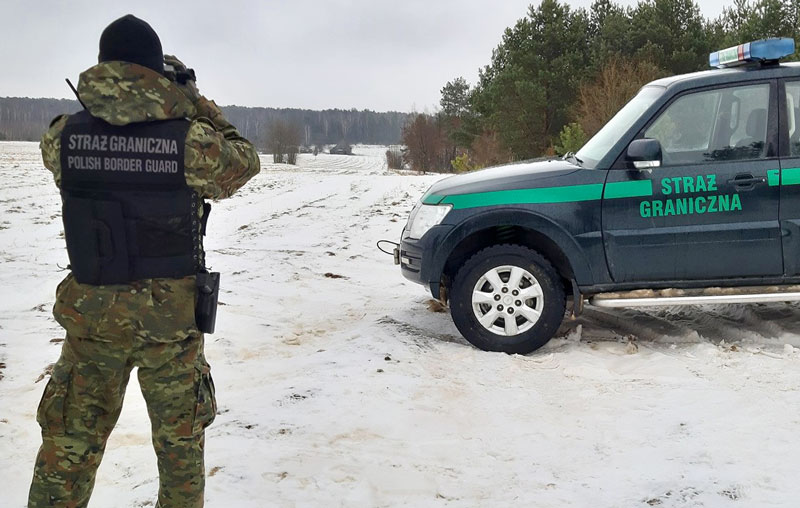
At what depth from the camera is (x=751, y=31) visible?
2709 centimetres

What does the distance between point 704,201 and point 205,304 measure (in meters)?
A: 3.57

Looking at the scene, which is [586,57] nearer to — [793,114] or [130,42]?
[793,114]

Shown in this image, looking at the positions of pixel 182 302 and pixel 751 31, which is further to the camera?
pixel 751 31

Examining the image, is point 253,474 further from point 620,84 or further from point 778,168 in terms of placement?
point 620,84

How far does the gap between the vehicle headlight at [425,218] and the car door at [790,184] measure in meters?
2.23

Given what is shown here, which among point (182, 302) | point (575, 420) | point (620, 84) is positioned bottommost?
point (575, 420)

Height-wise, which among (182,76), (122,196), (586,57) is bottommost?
(122,196)

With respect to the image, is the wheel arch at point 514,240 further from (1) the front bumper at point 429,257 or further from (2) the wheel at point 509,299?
(2) the wheel at point 509,299

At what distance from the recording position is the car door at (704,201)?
4.86m

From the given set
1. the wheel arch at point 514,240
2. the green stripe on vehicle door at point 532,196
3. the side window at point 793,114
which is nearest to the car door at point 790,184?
the side window at point 793,114

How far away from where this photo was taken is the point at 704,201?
4.87m

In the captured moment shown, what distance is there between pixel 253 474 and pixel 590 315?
3643mm

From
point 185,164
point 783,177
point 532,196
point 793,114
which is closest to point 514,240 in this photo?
point 532,196

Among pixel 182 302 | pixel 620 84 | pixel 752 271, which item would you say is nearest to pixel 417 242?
pixel 752 271
